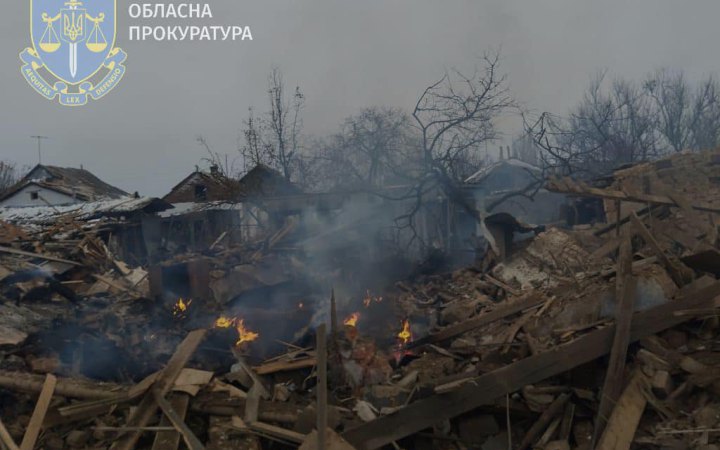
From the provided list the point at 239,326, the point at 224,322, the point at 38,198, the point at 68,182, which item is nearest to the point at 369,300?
the point at 239,326

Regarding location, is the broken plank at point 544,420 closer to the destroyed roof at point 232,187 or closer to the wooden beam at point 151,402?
the wooden beam at point 151,402

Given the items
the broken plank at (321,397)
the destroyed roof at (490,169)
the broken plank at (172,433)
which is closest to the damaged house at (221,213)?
the destroyed roof at (490,169)

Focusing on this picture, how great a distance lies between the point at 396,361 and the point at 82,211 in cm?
1705

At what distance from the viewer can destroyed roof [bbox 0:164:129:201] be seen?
26.8 meters

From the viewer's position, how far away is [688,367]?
4.50 m

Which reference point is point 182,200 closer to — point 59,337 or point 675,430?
point 59,337

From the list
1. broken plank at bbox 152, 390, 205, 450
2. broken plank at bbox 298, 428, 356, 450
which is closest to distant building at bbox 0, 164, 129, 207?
broken plank at bbox 152, 390, 205, 450

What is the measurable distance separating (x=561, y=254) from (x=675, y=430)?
626 cm

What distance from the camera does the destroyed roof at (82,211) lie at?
18047 millimetres

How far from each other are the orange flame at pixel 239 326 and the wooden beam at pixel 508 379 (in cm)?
416

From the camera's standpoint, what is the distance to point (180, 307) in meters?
9.62

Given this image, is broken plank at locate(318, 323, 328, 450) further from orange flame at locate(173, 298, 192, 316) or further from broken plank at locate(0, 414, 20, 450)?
orange flame at locate(173, 298, 192, 316)

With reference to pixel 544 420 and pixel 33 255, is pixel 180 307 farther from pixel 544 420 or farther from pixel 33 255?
pixel 544 420

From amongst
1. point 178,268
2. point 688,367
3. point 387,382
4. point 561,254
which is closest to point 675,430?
point 688,367
